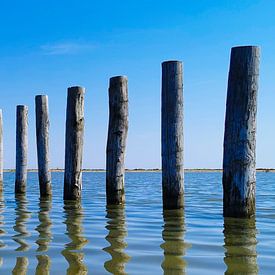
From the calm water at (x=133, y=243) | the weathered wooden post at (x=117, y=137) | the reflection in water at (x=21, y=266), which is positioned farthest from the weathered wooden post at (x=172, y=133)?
the reflection in water at (x=21, y=266)

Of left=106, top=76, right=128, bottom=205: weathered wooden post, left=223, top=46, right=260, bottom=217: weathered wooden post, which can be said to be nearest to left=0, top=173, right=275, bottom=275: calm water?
left=223, top=46, right=260, bottom=217: weathered wooden post

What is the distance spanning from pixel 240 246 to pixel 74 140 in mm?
6082

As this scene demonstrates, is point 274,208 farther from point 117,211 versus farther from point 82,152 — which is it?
point 82,152

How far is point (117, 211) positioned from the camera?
8.87 meters

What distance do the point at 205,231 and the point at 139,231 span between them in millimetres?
876

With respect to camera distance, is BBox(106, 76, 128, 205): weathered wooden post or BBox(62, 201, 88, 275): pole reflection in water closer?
BBox(62, 201, 88, 275): pole reflection in water

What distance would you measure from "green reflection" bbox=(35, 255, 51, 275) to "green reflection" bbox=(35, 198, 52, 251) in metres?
0.40

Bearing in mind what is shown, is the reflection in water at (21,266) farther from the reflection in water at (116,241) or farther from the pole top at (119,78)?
the pole top at (119,78)

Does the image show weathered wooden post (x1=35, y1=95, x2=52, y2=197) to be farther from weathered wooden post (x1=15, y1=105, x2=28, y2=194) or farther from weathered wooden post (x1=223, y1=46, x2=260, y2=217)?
weathered wooden post (x1=223, y1=46, x2=260, y2=217)

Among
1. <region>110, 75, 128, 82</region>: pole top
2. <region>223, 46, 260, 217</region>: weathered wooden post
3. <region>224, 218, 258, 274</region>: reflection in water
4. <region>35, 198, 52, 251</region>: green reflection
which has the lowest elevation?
<region>224, 218, 258, 274</region>: reflection in water

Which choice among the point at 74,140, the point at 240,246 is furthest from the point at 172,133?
the point at 240,246

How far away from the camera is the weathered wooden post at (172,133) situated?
8586 mm

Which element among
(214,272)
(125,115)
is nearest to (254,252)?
(214,272)

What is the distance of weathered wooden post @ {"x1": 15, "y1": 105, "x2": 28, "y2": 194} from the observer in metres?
13.7
